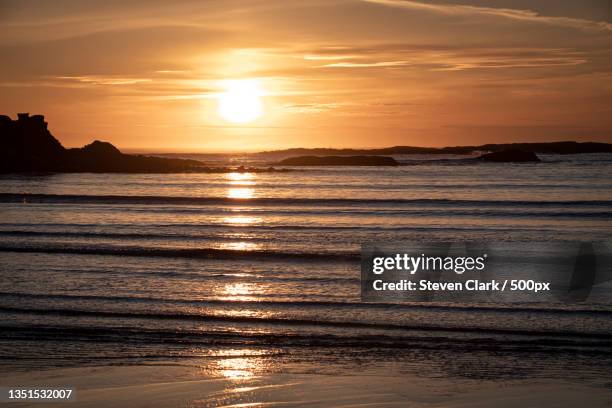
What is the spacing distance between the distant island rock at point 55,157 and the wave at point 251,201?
89.9ft

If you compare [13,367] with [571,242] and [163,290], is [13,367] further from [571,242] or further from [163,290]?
[571,242]

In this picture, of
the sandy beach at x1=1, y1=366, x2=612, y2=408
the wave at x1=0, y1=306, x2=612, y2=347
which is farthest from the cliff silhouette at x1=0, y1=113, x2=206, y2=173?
the sandy beach at x1=1, y1=366, x2=612, y2=408

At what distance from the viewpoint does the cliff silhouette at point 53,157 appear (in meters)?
70.6

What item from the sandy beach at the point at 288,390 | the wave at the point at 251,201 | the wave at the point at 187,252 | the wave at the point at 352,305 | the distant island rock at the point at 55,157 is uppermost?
the distant island rock at the point at 55,157

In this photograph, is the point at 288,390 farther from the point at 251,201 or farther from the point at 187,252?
the point at 251,201

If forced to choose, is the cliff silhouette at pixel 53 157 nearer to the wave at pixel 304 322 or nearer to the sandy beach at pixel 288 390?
the wave at pixel 304 322

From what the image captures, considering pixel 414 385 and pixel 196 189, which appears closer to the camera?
pixel 414 385

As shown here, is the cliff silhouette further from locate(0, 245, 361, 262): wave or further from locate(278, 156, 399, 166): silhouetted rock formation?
locate(0, 245, 361, 262): wave

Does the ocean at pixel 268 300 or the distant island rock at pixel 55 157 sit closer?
the ocean at pixel 268 300

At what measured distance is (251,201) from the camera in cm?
3875

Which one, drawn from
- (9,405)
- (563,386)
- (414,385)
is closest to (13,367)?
(9,405)

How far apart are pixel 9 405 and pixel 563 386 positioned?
6.25 meters

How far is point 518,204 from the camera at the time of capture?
111 feet

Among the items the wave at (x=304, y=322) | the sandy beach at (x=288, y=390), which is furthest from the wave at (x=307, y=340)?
the sandy beach at (x=288, y=390)
